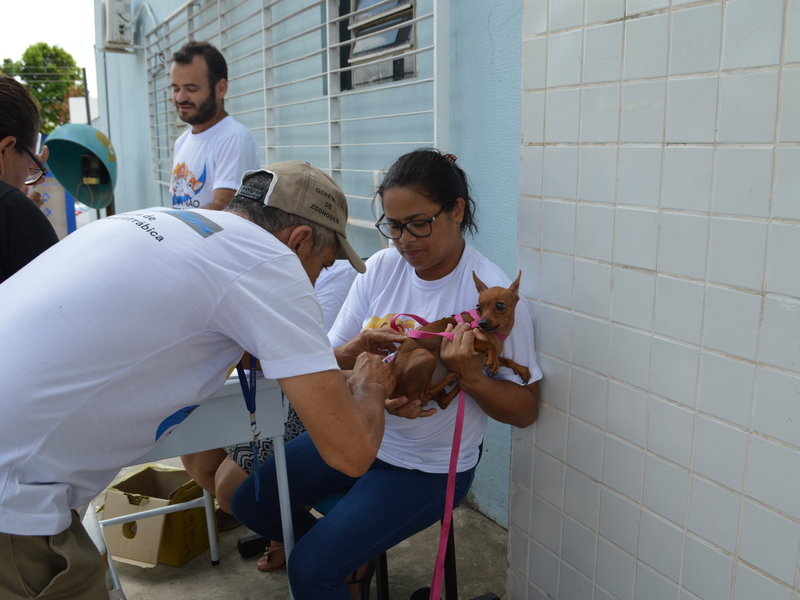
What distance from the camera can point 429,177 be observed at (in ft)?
6.59

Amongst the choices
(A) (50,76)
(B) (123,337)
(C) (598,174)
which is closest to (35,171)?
(B) (123,337)

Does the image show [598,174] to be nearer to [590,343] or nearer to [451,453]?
[590,343]

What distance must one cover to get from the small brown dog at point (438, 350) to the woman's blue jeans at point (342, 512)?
30 centimetres

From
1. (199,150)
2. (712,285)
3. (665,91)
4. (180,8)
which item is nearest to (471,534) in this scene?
(712,285)

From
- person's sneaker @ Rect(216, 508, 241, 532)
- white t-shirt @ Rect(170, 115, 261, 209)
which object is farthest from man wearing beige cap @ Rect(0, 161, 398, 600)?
white t-shirt @ Rect(170, 115, 261, 209)

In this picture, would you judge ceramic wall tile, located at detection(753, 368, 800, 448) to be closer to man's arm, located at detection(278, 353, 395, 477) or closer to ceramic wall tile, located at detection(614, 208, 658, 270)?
ceramic wall tile, located at detection(614, 208, 658, 270)

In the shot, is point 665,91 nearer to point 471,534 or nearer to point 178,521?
point 471,534

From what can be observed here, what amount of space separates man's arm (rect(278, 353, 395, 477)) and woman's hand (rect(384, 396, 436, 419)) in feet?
1.04

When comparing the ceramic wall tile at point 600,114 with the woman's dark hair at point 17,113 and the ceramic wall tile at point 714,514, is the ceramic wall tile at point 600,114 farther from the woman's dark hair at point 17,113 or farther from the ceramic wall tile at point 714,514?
the woman's dark hair at point 17,113

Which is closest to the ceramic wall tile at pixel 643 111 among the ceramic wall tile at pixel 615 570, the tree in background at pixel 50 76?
the ceramic wall tile at pixel 615 570

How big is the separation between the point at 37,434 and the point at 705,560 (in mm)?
1504

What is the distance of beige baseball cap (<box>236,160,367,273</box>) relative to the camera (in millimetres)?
1541

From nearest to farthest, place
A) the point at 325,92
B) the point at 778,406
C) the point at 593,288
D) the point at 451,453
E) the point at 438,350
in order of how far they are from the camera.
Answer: the point at 778,406
the point at 593,288
the point at 438,350
the point at 451,453
the point at 325,92

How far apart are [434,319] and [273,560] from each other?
1539 millimetres
